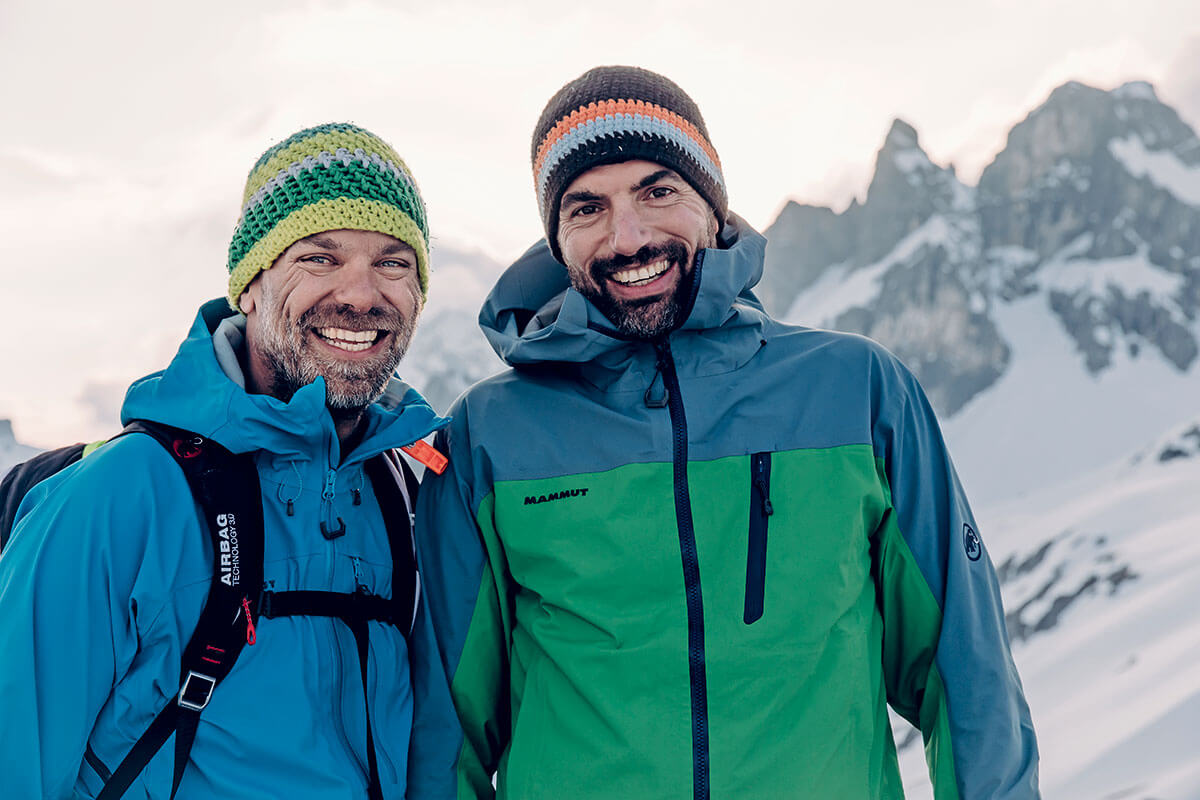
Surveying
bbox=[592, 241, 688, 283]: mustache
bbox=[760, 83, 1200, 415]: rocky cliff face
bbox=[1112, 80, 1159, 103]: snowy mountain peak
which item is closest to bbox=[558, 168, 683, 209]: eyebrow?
bbox=[592, 241, 688, 283]: mustache

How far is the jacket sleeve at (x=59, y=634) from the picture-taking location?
2.67 metres

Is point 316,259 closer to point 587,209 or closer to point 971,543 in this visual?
point 587,209

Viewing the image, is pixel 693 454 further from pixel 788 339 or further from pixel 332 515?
pixel 332 515

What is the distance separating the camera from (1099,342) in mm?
108000

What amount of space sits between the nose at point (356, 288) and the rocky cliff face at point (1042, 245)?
108 m

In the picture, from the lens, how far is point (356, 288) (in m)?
3.57

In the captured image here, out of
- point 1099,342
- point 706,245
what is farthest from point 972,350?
point 706,245

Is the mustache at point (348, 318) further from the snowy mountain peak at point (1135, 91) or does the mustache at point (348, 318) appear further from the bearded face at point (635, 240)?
the snowy mountain peak at point (1135, 91)

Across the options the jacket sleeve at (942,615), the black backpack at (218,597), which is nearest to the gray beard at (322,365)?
the black backpack at (218,597)

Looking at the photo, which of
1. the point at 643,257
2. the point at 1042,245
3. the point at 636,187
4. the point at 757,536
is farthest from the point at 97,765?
the point at 1042,245

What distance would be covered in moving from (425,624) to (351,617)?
0.43 m

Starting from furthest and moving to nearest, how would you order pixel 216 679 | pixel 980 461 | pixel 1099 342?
1. pixel 1099 342
2. pixel 980 461
3. pixel 216 679

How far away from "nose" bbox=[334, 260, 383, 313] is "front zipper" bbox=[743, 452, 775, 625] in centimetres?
155

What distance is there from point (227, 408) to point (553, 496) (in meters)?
1.20
